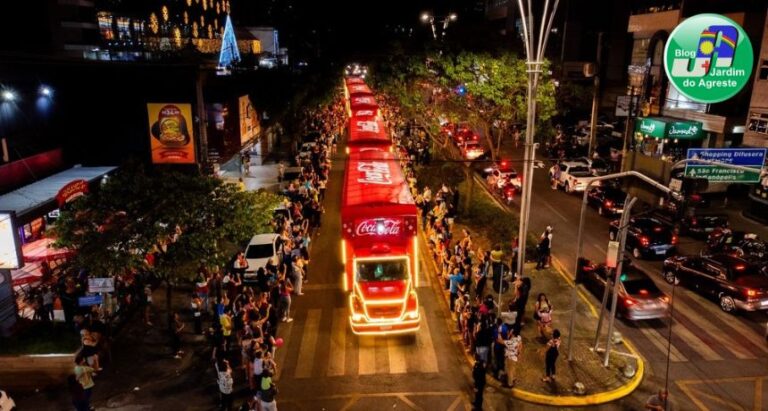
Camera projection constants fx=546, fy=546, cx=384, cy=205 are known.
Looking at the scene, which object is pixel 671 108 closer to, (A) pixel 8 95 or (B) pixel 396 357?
(B) pixel 396 357

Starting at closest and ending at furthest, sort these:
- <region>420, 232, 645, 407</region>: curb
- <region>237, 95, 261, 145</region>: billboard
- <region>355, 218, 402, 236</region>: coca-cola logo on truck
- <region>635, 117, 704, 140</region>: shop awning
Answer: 1. <region>420, 232, 645, 407</region>: curb
2. <region>355, 218, 402, 236</region>: coca-cola logo on truck
3. <region>237, 95, 261, 145</region>: billboard
4. <region>635, 117, 704, 140</region>: shop awning

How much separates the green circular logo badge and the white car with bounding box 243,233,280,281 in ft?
50.2

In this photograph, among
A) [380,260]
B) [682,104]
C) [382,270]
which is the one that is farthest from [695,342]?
[682,104]

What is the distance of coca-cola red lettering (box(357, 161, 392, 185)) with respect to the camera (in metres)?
18.7

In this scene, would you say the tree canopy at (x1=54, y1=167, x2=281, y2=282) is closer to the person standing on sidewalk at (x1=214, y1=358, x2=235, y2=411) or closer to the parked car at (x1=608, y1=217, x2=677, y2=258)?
the person standing on sidewalk at (x1=214, y1=358, x2=235, y2=411)

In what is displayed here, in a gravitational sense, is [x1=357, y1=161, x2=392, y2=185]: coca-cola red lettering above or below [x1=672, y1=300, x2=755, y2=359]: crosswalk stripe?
above

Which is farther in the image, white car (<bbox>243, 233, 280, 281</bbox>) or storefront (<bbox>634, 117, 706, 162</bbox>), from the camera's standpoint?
storefront (<bbox>634, 117, 706, 162</bbox>)

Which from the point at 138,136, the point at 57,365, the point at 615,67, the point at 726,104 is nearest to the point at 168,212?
the point at 57,365

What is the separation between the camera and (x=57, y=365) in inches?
543

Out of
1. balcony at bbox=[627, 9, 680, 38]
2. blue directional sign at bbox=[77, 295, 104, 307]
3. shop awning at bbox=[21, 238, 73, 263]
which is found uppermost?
balcony at bbox=[627, 9, 680, 38]

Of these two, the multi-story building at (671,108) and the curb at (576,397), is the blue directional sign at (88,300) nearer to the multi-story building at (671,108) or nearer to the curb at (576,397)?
the curb at (576,397)

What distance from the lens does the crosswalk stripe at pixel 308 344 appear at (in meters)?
14.1

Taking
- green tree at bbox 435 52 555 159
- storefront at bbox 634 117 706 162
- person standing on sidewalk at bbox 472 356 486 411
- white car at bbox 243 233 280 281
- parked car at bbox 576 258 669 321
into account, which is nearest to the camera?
person standing on sidewalk at bbox 472 356 486 411

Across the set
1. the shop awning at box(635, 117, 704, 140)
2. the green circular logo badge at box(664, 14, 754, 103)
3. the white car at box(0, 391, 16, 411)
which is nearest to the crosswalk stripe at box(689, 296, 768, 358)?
the green circular logo badge at box(664, 14, 754, 103)
